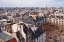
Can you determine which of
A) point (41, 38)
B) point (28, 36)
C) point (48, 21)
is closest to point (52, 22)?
point (48, 21)

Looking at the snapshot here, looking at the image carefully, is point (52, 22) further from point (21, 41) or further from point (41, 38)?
point (21, 41)

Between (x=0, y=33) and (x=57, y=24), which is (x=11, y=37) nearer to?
(x=0, y=33)

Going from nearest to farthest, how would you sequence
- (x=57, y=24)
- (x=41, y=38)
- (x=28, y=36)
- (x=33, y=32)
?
1. (x=28, y=36)
2. (x=33, y=32)
3. (x=41, y=38)
4. (x=57, y=24)

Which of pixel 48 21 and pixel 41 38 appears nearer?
pixel 41 38

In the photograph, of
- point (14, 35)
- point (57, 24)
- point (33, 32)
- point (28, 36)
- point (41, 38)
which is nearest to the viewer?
point (14, 35)

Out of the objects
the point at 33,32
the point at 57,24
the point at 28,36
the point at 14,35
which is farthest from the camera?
the point at 57,24

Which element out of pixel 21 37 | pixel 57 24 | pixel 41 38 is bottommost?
pixel 57 24

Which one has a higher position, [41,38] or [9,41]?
[9,41]

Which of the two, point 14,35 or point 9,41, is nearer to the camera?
point 9,41

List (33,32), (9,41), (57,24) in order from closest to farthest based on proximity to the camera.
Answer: (9,41) → (33,32) → (57,24)
